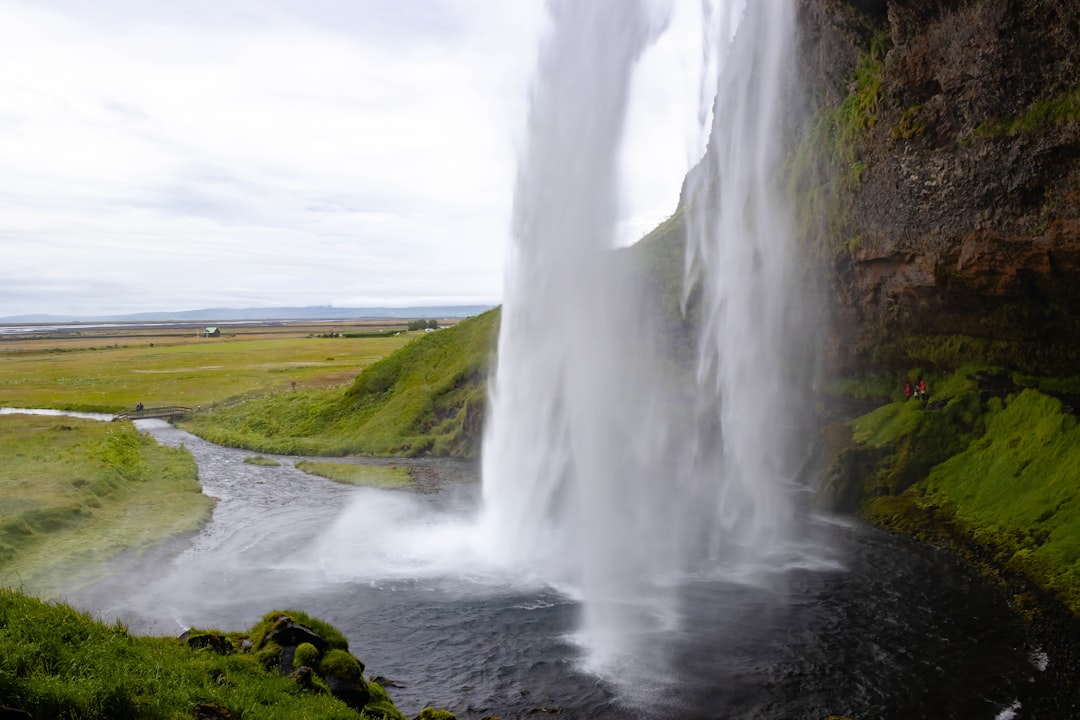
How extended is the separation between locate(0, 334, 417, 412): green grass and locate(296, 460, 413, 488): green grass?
31521 mm

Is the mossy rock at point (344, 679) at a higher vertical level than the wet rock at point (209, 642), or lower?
lower

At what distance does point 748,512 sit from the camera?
33.1m

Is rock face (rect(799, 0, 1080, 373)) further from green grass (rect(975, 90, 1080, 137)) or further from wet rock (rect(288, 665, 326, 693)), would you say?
wet rock (rect(288, 665, 326, 693))

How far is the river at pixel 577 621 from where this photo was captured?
55.1 feet

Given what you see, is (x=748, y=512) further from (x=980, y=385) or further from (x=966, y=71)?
(x=966, y=71)

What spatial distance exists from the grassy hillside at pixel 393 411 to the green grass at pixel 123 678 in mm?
36642

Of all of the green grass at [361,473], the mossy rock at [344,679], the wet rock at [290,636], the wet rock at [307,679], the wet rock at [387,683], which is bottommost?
the green grass at [361,473]

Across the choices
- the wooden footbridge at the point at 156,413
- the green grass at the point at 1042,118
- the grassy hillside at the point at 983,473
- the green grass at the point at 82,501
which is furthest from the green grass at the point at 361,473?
the green grass at the point at 1042,118

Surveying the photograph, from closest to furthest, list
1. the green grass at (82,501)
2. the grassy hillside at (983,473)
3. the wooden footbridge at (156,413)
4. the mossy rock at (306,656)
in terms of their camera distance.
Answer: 1. the mossy rock at (306,656)
2. the grassy hillside at (983,473)
3. the green grass at (82,501)
4. the wooden footbridge at (156,413)

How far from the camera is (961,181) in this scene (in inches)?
1145

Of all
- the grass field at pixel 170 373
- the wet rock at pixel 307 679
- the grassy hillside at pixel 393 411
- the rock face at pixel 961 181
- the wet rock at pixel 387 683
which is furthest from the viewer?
the grass field at pixel 170 373

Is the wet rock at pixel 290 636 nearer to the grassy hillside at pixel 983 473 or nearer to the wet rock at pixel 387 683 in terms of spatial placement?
the wet rock at pixel 387 683

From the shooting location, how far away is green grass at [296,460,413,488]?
4266 centimetres

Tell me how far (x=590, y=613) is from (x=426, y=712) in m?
7.56
